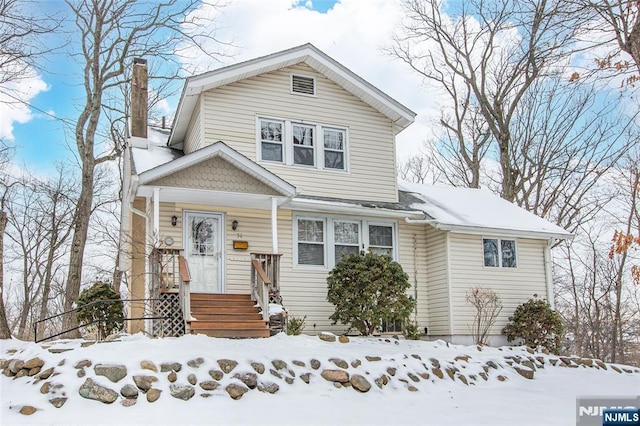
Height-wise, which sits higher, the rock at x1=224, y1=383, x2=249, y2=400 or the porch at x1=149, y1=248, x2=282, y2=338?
the porch at x1=149, y1=248, x2=282, y2=338

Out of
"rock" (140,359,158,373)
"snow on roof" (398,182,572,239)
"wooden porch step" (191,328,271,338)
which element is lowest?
"rock" (140,359,158,373)

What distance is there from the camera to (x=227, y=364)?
857 centimetres

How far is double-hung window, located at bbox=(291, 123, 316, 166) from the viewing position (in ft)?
48.0

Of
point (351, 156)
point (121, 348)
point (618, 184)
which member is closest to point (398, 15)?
point (618, 184)

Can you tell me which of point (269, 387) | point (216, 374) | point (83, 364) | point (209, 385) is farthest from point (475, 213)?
point (83, 364)

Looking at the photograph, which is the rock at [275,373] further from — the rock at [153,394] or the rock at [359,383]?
the rock at [153,394]

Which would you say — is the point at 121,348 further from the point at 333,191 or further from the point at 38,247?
the point at 38,247

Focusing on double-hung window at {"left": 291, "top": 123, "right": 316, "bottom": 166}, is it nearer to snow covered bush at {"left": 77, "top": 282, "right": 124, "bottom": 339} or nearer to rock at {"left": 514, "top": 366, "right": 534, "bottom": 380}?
snow covered bush at {"left": 77, "top": 282, "right": 124, "bottom": 339}

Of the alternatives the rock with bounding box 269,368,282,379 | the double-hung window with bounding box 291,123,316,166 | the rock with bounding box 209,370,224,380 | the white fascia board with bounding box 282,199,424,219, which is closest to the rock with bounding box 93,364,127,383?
the rock with bounding box 209,370,224,380

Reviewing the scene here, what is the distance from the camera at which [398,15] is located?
25953mm

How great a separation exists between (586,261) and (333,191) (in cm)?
1676

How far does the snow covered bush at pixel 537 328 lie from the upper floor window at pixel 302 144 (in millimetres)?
5408

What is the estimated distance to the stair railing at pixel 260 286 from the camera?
11414 millimetres

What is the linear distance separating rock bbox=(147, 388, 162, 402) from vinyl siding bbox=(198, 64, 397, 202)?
6.95 meters
